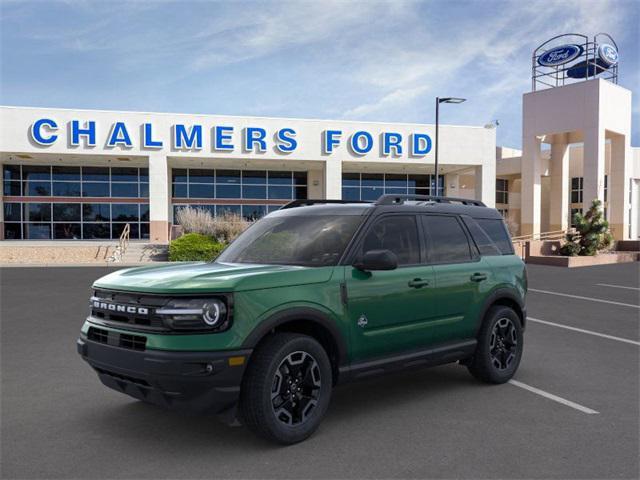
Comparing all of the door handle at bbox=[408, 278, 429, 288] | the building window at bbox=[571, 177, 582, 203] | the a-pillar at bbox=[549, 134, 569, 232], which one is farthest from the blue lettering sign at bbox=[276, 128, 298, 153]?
the door handle at bbox=[408, 278, 429, 288]

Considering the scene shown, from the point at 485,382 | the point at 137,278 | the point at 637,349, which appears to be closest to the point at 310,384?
the point at 137,278

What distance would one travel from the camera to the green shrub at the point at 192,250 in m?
25.0

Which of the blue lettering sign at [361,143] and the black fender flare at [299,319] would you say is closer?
the black fender flare at [299,319]

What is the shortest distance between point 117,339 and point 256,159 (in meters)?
29.8

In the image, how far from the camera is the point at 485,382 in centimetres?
597

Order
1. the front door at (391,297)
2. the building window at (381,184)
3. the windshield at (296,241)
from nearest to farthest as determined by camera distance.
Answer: the front door at (391,297) < the windshield at (296,241) < the building window at (381,184)

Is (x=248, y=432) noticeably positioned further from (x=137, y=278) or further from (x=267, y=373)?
(x=137, y=278)

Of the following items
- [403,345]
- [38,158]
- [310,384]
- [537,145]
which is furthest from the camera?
[537,145]

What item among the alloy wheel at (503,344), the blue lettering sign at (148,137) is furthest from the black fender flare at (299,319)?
the blue lettering sign at (148,137)

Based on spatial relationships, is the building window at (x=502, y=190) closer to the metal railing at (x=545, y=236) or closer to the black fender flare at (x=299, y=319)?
the metal railing at (x=545, y=236)

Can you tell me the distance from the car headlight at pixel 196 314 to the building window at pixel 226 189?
33.1 metres

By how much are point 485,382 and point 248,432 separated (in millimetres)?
2767

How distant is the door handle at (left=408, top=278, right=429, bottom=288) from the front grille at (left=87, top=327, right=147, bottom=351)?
2386 mm

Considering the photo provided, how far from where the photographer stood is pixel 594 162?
34.5 m
